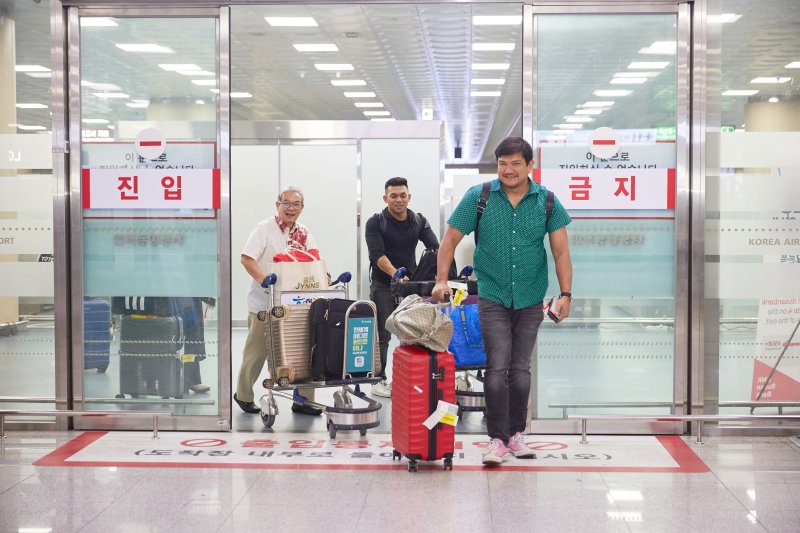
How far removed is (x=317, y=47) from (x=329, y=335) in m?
6.99

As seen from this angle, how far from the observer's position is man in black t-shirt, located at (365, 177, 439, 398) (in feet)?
21.3

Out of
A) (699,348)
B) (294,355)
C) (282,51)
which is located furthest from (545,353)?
(282,51)

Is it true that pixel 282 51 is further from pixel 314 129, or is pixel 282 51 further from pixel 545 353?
pixel 545 353

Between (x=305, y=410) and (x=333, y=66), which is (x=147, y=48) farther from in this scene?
(x=333, y=66)

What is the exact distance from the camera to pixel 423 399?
4512 mm

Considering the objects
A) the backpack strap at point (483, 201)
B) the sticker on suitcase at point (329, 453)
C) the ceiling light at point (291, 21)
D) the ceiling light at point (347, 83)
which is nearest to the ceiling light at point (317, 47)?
the ceiling light at point (291, 21)

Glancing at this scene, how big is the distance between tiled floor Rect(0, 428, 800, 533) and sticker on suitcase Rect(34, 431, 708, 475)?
0.13 metres

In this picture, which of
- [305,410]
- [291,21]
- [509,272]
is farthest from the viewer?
[291,21]

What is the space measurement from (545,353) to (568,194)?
3.22ft

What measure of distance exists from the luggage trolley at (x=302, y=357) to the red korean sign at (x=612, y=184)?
1335 millimetres

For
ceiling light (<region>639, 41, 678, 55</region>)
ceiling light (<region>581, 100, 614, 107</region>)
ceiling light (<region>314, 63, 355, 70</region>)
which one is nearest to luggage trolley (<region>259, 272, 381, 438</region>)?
ceiling light (<region>581, 100, 614, 107</region>)

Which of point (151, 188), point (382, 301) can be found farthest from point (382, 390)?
point (151, 188)

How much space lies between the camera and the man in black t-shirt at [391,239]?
21.3ft

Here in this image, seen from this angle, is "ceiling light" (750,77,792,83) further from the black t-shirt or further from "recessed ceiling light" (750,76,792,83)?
the black t-shirt
